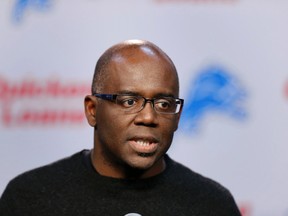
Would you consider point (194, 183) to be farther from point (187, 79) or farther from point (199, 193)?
point (187, 79)

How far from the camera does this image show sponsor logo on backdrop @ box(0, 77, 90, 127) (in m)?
2.53

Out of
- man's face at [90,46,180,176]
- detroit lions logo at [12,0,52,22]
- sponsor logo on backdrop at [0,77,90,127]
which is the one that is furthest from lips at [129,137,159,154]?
detroit lions logo at [12,0,52,22]

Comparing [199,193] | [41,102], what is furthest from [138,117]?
[41,102]

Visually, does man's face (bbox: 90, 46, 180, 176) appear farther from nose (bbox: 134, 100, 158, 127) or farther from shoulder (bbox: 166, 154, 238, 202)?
shoulder (bbox: 166, 154, 238, 202)

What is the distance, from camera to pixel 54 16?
8.39 ft

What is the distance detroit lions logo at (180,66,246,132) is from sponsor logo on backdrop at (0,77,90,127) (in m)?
0.41

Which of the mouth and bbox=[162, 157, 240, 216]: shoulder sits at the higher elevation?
the mouth

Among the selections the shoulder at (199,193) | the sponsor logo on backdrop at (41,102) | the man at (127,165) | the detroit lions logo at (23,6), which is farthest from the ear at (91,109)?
the detroit lions logo at (23,6)

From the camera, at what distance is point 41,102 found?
2553 millimetres

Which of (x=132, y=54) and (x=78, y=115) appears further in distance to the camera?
(x=78, y=115)

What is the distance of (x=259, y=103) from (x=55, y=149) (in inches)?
31.5

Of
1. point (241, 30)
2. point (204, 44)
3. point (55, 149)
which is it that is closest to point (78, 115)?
point (55, 149)

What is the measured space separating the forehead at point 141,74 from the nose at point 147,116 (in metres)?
0.03

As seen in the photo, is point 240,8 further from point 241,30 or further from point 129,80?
point 129,80
